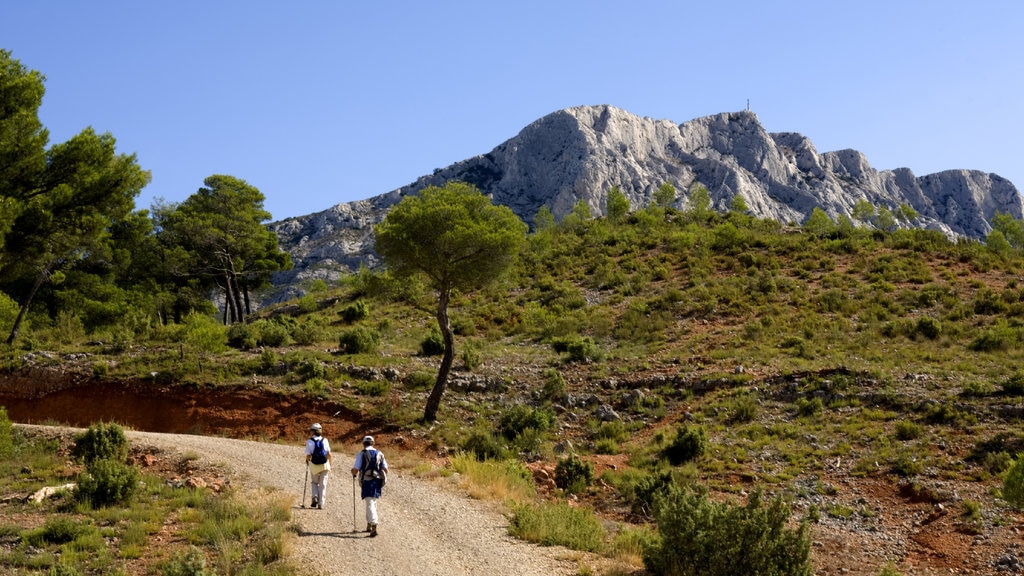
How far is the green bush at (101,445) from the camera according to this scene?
1543 centimetres

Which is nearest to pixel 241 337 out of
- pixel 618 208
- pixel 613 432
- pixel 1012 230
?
Result: pixel 613 432

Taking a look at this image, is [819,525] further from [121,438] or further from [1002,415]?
[121,438]

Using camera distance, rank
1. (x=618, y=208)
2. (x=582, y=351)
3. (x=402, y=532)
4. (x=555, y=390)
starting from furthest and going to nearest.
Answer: (x=618, y=208), (x=582, y=351), (x=555, y=390), (x=402, y=532)

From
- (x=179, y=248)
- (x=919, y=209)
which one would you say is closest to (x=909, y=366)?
(x=179, y=248)

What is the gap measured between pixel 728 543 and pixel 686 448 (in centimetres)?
833

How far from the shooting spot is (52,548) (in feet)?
33.1

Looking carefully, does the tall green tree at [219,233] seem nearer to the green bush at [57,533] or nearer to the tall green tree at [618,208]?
the green bush at [57,533]

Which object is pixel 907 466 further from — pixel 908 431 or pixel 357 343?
pixel 357 343

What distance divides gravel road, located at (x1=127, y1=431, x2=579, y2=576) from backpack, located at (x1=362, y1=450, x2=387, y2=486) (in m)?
0.97

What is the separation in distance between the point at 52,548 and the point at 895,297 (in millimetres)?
34385

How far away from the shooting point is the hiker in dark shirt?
11250 mm

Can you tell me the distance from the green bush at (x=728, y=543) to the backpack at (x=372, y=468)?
15.4ft

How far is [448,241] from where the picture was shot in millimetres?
21703

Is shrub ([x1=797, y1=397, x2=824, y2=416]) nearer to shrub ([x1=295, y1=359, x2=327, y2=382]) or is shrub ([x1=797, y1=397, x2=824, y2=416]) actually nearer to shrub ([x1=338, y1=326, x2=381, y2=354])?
shrub ([x1=295, y1=359, x2=327, y2=382])
